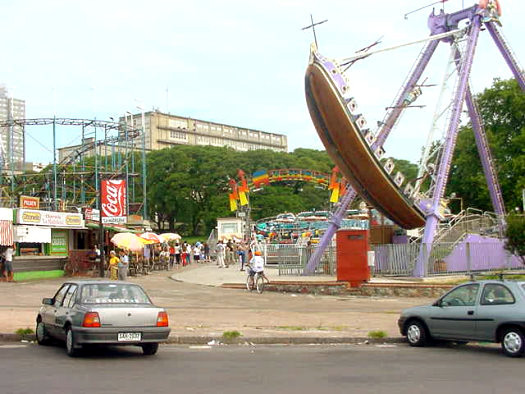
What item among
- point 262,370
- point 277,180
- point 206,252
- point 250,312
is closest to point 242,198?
point 277,180

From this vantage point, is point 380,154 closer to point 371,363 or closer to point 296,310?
point 296,310

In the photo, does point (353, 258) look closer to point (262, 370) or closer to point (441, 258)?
point (441, 258)

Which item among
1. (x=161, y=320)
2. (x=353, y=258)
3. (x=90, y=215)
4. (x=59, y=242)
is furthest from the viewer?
(x=90, y=215)

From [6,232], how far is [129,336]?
879 inches

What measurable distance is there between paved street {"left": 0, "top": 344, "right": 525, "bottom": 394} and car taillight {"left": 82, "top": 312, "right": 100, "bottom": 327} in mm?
614

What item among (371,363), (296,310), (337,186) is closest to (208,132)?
(337,186)

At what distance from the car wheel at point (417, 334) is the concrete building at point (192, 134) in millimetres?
108696

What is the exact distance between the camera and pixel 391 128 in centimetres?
3444

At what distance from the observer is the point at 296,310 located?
21.0 metres

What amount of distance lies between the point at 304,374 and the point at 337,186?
4694 cm

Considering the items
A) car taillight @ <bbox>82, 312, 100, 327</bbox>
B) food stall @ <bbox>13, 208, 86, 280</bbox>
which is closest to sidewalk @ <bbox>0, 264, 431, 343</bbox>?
food stall @ <bbox>13, 208, 86, 280</bbox>

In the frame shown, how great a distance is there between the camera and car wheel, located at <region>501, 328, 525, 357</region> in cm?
1193

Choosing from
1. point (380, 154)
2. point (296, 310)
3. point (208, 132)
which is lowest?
point (296, 310)

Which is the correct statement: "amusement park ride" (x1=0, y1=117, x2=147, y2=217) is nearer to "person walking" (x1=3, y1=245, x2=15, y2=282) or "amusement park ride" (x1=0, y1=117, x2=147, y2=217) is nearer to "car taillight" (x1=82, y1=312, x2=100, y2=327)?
"person walking" (x1=3, y1=245, x2=15, y2=282)
